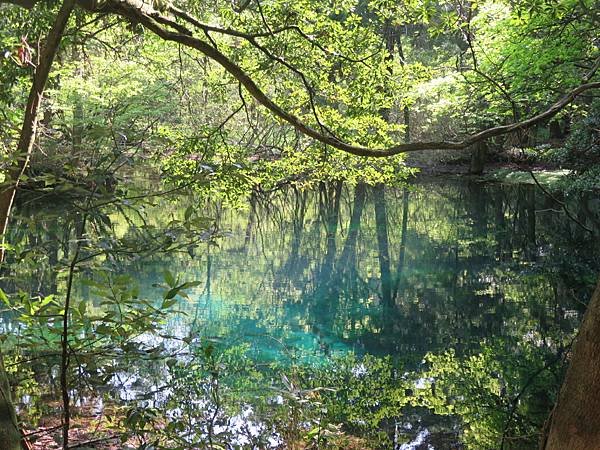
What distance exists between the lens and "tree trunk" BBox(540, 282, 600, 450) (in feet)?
6.39

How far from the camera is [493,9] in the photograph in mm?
12211

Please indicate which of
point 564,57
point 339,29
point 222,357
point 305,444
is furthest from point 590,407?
point 564,57

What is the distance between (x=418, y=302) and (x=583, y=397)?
8.12 m

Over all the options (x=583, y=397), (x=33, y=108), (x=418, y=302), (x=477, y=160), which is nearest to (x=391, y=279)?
(x=418, y=302)

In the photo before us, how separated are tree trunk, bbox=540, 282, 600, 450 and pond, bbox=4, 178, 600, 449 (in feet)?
3.99

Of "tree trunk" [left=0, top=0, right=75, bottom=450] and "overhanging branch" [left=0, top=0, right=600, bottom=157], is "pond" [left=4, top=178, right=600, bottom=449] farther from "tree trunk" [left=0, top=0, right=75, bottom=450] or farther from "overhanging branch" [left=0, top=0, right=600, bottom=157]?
"overhanging branch" [left=0, top=0, right=600, bottom=157]

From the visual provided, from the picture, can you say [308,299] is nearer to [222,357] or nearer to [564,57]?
[222,357]

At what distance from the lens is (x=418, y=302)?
9.98 metres

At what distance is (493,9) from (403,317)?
722 centimetres

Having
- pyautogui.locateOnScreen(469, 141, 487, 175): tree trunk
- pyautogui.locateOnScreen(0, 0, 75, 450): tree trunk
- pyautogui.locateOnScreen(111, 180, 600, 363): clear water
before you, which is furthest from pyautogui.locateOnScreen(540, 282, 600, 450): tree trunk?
pyautogui.locateOnScreen(469, 141, 487, 175): tree trunk

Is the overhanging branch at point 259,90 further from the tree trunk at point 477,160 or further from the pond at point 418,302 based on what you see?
the tree trunk at point 477,160

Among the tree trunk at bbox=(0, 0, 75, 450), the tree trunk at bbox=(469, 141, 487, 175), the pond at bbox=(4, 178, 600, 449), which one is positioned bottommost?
the pond at bbox=(4, 178, 600, 449)

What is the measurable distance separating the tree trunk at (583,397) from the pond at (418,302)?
1.22 metres

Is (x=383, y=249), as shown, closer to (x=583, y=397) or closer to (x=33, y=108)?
(x=33, y=108)
